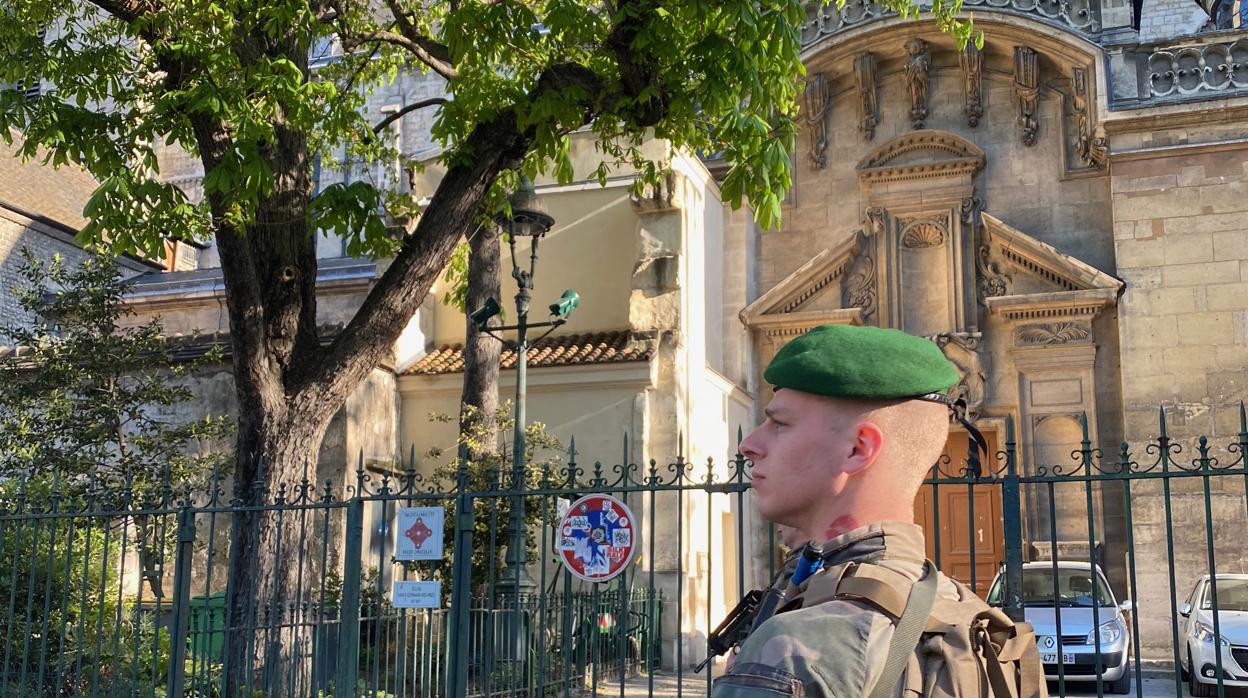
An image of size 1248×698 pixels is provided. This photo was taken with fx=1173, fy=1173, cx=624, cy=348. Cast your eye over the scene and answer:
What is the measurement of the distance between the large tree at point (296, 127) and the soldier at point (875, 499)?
5777 mm

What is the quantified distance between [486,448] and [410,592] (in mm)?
7394

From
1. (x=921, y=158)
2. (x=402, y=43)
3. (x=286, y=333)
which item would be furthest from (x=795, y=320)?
(x=286, y=333)

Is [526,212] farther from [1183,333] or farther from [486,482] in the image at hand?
[1183,333]

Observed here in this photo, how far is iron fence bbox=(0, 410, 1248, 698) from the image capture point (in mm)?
6473

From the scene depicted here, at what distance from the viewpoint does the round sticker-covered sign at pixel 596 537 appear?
264 inches

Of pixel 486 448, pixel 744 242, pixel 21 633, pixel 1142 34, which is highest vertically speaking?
pixel 1142 34

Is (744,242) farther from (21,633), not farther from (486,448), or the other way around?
(21,633)

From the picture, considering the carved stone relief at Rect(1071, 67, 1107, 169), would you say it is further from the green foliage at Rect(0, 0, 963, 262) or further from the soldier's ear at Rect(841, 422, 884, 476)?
the soldier's ear at Rect(841, 422, 884, 476)

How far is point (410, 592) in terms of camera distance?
281 inches

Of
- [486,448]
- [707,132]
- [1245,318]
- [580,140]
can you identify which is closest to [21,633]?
[486,448]

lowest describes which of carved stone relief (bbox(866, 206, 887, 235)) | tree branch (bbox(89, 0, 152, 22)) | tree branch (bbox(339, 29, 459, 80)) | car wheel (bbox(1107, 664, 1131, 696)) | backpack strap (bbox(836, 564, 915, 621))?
car wheel (bbox(1107, 664, 1131, 696))

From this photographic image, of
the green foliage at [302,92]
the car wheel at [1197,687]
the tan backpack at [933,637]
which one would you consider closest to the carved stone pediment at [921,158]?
the car wheel at [1197,687]

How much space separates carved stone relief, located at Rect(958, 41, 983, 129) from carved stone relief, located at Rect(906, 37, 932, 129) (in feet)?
1.98

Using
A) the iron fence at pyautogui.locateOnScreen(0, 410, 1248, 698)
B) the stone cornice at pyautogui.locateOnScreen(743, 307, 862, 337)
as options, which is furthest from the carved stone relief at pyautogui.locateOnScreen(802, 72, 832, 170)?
the iron fence at pyautogui.locateOnScreen(0, 410, 1248, 698)
